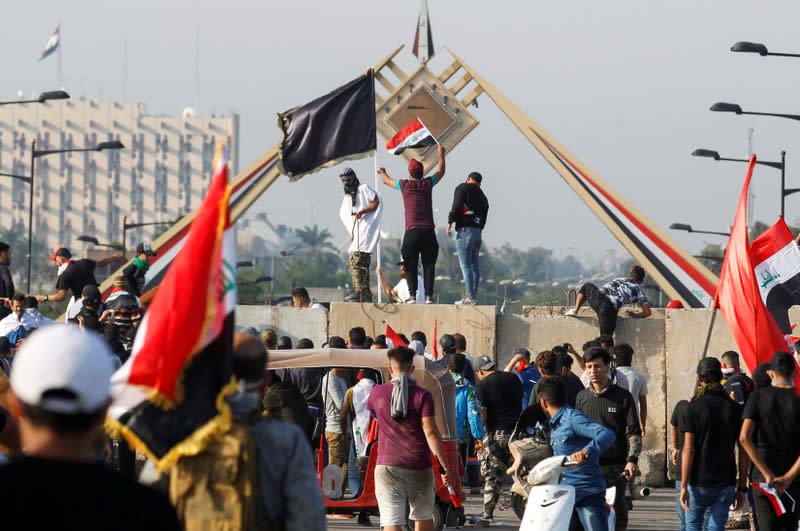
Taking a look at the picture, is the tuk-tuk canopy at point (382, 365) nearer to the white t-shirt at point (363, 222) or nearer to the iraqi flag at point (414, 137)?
the white t-shirt at point (363, 222)

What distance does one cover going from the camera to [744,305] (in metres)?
13.2

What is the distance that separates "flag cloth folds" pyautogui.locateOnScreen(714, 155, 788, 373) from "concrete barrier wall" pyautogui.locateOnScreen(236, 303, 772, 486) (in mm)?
5689

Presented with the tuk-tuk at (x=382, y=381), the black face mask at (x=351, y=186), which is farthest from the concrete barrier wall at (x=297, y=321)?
the tuk-tuk at (x=382, y=381)

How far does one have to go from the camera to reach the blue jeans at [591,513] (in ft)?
32.8

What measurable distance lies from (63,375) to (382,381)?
9.81 meters

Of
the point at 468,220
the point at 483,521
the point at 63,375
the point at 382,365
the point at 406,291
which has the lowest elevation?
the point at 483,521

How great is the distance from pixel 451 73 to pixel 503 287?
12492mm

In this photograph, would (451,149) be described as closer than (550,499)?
No

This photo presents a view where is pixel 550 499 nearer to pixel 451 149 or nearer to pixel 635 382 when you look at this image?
pixel 635 382

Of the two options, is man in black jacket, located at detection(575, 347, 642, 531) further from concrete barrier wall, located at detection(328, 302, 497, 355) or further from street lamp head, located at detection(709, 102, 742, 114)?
street lamp head, located at detection(709, 102, 742, 114)

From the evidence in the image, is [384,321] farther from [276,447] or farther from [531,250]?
[531,250]

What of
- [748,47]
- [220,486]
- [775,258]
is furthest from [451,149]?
[220,486]

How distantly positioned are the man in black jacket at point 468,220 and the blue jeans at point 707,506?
9.29m

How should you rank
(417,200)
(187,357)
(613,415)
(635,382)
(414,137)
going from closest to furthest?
(187,357) < (613,415) < (635,382) < (417,200) < (414,137)
